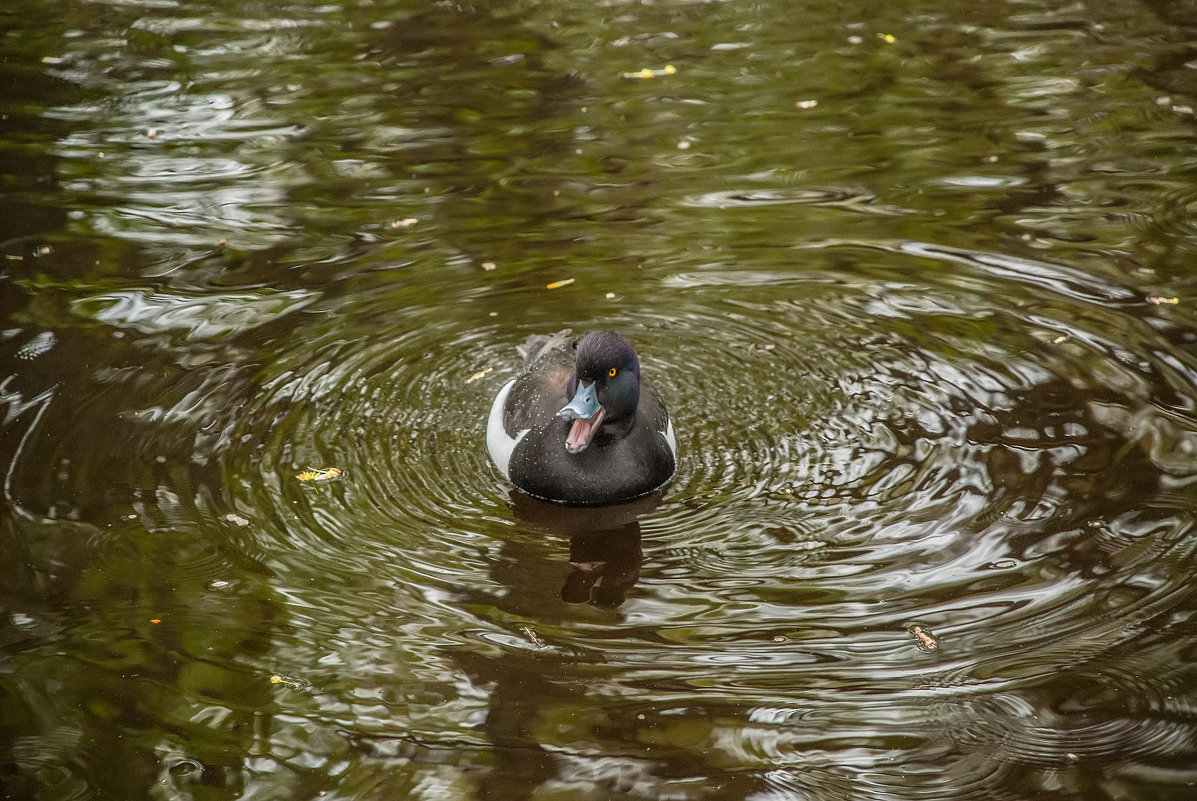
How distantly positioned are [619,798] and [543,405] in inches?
104

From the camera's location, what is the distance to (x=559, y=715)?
16.4 ft

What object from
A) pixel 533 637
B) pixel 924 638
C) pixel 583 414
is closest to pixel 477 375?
pixel 583 414

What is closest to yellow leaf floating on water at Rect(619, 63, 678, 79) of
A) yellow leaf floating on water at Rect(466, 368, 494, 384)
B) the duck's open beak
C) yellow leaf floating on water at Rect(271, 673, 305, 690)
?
yellow leaf floating on water at Rect(466, 368, 494, 384)

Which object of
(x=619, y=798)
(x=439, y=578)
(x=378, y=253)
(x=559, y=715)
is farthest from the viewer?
(x=378, y=253)

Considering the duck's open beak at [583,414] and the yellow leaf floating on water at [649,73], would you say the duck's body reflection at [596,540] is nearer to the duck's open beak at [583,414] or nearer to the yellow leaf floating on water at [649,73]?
the duck's open beak at [583,414]

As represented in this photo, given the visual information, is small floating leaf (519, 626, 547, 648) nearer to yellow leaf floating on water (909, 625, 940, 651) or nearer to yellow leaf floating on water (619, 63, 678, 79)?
yellow leaf floating on water (909, 625, 940, 651)

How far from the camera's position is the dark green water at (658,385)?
16.2 feet

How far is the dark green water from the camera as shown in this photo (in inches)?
195

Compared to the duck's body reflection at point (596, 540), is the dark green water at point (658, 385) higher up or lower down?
higher up

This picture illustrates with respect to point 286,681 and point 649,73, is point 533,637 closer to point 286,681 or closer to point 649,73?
point 286,681

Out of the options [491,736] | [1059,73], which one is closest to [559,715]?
[491,736]

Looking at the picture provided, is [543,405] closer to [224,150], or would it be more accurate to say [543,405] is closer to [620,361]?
[620,361]

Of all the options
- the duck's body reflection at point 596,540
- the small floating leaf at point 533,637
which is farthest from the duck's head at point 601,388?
the small floating leaf at point 533,637

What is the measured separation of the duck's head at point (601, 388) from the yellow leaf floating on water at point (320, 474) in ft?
4.18
